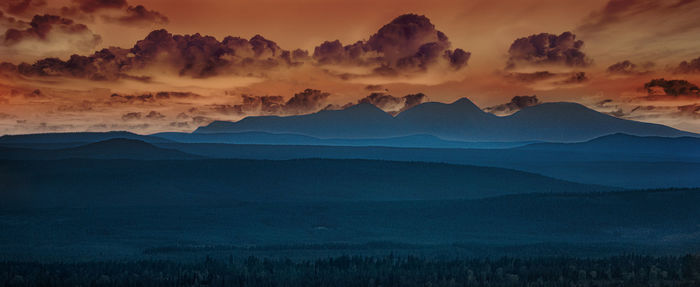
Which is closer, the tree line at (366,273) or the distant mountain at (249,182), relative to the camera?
the tree line at (366,273)

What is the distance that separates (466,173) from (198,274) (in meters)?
103

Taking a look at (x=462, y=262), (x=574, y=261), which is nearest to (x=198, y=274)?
(x=462, y=262)

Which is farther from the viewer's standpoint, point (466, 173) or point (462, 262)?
point (466, 173)

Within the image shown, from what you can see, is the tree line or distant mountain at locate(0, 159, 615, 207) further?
distant mountain at locate(0, 159, 615, 207)

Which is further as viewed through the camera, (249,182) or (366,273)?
(249,182)

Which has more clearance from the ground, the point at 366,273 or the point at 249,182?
the point at 249,182

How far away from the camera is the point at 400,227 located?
60625 millimetres

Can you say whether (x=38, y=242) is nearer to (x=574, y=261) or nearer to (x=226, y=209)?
(x=226, y=209)

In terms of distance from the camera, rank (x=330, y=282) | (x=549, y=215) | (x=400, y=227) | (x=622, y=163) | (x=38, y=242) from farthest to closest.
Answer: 1. (x=622, y=163)
2. (x=549, y=215)
3. (x=400, y=227)
4. (x=38, y=242)
5. (x=330, y=282)

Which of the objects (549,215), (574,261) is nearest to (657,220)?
(549,215)

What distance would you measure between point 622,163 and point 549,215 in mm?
143178

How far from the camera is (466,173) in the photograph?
126 m

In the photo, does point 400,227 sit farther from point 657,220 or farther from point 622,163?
point 622,163

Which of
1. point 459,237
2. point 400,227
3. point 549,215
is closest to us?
point 459,237
